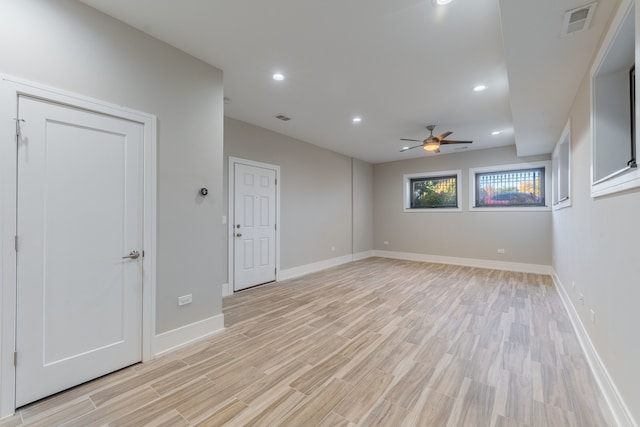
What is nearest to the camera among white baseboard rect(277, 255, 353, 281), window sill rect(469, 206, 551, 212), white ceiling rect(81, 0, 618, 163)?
white ceiling rect(81, 0, 618, 163)

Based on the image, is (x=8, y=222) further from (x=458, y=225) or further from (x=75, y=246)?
(x=458, y=225)

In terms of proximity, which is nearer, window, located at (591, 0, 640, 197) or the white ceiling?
window, located at (591, 0, 640, 197)

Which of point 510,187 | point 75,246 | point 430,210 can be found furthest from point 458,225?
point 75,246

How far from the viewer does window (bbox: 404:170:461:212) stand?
6.94m

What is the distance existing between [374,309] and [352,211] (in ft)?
13.1

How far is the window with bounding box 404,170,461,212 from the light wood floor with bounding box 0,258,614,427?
368 cm

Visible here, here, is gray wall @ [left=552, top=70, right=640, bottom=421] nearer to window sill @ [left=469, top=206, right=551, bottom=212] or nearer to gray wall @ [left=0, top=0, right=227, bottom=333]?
window sill @ [left=469, top=206, right=551, bottom=212]

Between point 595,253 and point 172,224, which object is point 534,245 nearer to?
point 595,253

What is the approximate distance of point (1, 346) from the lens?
5.61 ft

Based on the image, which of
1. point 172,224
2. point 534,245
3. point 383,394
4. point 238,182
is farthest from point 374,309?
point 534,245

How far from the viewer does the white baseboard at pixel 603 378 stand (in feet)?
5.10

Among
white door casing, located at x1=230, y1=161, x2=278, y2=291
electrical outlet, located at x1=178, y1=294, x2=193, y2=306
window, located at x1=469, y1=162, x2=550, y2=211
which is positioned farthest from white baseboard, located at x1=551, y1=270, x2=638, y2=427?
white door casing, located at x1=230, y1=161, x2=278, y2=291

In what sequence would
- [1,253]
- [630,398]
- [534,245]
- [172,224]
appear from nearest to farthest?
[630,398]
[1,253]
[172,224]
[534,245]

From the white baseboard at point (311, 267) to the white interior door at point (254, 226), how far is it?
289 millimetres
